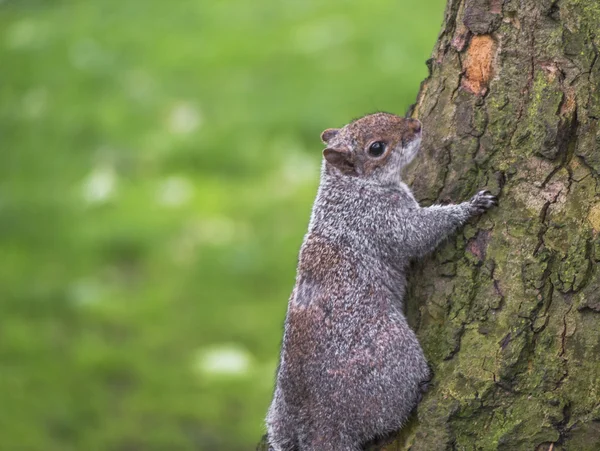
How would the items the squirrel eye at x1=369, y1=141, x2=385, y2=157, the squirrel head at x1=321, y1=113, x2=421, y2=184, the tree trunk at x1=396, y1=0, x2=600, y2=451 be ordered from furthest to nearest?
the squirrel eye at x1=369, y1=141, x2=385, y2=157, the squirrel head at x1=321, y1=113, x2=421, y2=184, the tree trunk at x1=396, y1=0, x2=600, y2=451

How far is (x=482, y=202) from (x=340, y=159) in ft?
2.60

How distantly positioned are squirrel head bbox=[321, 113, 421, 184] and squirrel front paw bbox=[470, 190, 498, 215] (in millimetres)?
486

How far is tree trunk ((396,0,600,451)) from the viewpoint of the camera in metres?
2.78

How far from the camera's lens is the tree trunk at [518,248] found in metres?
2.78

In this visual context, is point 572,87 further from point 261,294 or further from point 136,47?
point 136,47

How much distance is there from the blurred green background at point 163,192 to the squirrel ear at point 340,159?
7.24 ft

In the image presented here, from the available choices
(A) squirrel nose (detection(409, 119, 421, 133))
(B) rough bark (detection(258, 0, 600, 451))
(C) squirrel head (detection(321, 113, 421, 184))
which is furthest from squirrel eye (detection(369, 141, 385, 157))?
(B) rough bark (detection(258, 0, 600, 451))

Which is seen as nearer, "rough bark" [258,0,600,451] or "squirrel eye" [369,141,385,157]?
"rough bark" [258,0,600,451]

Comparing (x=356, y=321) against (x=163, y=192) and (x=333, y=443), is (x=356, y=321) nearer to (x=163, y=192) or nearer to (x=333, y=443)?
(x=333, y=443)

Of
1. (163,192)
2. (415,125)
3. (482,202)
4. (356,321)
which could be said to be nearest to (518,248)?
(482,202)

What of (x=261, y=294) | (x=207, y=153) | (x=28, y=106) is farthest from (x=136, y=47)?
(x=261, y=294)

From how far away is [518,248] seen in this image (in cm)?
293

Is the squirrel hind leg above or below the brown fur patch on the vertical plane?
below

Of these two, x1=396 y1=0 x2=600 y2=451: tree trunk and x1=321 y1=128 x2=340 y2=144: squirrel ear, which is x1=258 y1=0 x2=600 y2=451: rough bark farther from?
x1=321 y1=128 x2=340 y2=144: squirrel ear
